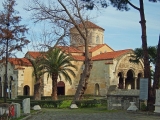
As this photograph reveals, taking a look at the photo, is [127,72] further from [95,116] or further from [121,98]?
[95,116]

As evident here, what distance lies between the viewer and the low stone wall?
80.1 feet

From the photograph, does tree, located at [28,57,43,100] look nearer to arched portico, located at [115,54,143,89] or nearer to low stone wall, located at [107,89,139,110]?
low stone wall, located at [107,89,139,110]

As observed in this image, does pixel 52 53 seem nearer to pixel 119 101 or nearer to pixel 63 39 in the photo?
pixel 63 39

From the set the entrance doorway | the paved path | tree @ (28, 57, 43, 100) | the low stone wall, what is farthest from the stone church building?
the paved path

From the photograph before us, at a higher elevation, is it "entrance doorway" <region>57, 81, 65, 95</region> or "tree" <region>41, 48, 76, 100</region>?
"tree" <region>41, 48, 76, 100</region>

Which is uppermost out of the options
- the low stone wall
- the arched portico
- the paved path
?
the arched portico

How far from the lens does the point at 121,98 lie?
24.9 m

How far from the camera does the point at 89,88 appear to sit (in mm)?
55000

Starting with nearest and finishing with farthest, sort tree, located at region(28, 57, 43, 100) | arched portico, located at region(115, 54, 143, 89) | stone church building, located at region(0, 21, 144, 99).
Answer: tree, located at region(28, 57, 43, 100) < stone church building, located at region(0, 21, 144, 99) < arched portico, located at region(115, 54, 143, 89)

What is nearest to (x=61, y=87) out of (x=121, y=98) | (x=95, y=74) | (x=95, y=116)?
(x=95, y=74)

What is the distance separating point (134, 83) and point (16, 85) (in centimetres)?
2048

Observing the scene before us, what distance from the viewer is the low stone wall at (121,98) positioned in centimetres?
2442

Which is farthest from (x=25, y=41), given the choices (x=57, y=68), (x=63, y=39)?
(x=57, y=68)

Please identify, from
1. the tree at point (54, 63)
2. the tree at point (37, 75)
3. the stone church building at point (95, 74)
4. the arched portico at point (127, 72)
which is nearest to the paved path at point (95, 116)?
the tree at point (37, 75)
